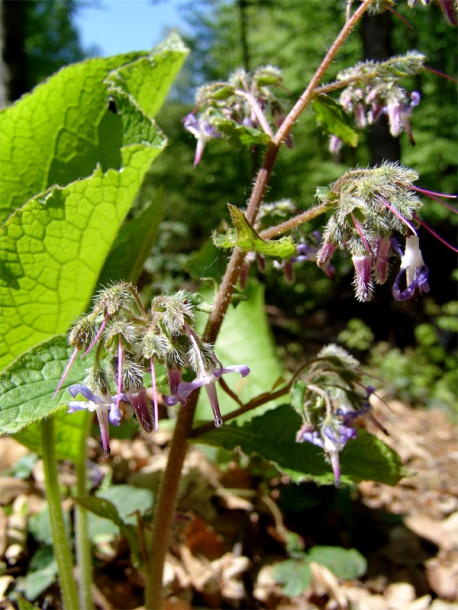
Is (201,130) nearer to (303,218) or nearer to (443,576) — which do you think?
(303,218)

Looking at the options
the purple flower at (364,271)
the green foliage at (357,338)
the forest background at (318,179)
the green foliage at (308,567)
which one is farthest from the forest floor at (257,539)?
the green foliage at (357,338)

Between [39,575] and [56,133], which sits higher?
[56,133]

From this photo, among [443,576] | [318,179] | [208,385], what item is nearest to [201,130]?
[208,385]

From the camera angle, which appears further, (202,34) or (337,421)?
(202,34)

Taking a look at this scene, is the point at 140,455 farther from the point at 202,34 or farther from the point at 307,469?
the point at 202,34

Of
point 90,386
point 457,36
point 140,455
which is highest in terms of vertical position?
point 457,36

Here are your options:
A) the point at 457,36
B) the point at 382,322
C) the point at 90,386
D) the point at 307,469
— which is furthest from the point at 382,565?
the point at 457,36

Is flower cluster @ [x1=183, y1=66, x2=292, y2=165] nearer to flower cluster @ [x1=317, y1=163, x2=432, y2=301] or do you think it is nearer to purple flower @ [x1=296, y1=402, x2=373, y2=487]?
flower cluster @ [x1=317, y1=163, x2=432, y2=301]
